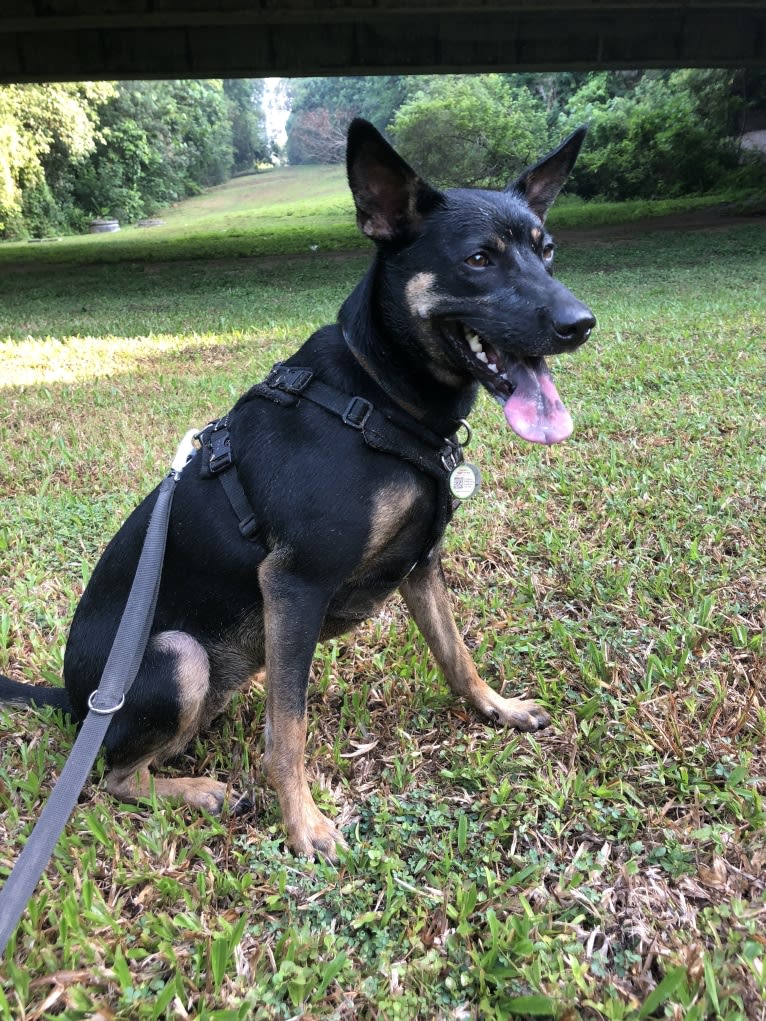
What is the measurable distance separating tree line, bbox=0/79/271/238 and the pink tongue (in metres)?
31.4

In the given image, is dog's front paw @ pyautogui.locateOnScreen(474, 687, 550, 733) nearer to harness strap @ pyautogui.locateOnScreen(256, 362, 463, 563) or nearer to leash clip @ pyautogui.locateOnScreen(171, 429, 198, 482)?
harness strap @ pyautogui.locateOnScreen(256, 362, 463, 563)

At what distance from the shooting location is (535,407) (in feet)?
6.74

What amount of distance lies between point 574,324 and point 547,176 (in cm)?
86

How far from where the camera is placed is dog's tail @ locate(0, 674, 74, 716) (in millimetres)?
2381

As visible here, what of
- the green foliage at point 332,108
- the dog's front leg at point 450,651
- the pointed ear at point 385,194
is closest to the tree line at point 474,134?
the green foliage at point 332,108

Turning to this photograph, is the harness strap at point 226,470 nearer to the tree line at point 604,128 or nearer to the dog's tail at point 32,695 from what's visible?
the dog's tail at point 32,695

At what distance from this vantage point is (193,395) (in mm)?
5988

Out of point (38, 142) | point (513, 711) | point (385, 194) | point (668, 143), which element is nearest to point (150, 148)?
point (38, 142)

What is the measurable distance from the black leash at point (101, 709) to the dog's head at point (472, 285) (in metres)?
0.87

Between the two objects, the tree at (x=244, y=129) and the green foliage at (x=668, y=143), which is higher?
the green foliage at (x=668, y=143)

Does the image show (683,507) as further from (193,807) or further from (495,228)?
(193,807)

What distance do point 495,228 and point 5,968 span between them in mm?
2353

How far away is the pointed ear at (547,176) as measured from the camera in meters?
2.43

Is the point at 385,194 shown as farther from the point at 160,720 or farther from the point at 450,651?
the point at 160,720
